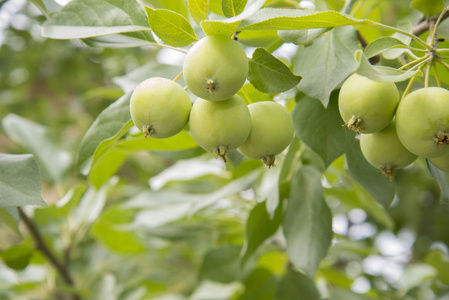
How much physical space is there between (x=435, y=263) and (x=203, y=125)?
1.14 meters

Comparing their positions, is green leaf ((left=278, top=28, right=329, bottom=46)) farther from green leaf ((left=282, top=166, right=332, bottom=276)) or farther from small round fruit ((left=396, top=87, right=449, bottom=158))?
green leaf ((left=282, top=166, right=332, bottom=276))

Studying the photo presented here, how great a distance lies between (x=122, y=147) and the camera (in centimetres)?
89

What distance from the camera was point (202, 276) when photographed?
117cm

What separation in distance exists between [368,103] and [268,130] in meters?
0.12

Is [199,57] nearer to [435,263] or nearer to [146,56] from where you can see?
[435,263]

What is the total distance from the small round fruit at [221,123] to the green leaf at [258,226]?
37cm

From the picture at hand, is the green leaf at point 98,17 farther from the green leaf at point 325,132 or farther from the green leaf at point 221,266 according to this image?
the green leaf at point 221,266

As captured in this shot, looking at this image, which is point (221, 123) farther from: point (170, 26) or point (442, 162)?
point (442, 162)

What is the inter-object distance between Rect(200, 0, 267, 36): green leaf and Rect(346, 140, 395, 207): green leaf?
360 millimetres

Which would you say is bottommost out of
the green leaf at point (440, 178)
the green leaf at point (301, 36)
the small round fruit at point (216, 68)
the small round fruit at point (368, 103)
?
the green leaf at point (440, 178)

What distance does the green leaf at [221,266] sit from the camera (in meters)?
1.15

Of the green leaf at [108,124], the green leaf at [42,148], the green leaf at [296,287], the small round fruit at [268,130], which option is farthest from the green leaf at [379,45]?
the green leaf at [42,148]

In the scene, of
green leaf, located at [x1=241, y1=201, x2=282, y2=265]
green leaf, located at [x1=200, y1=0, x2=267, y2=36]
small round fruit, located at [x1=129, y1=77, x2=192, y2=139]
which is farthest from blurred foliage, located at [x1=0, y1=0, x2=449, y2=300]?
green leaf, located at [x1=200, y1=0, x2=267, y2=36]

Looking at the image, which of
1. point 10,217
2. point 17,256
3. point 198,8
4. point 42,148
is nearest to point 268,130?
point 198,8
